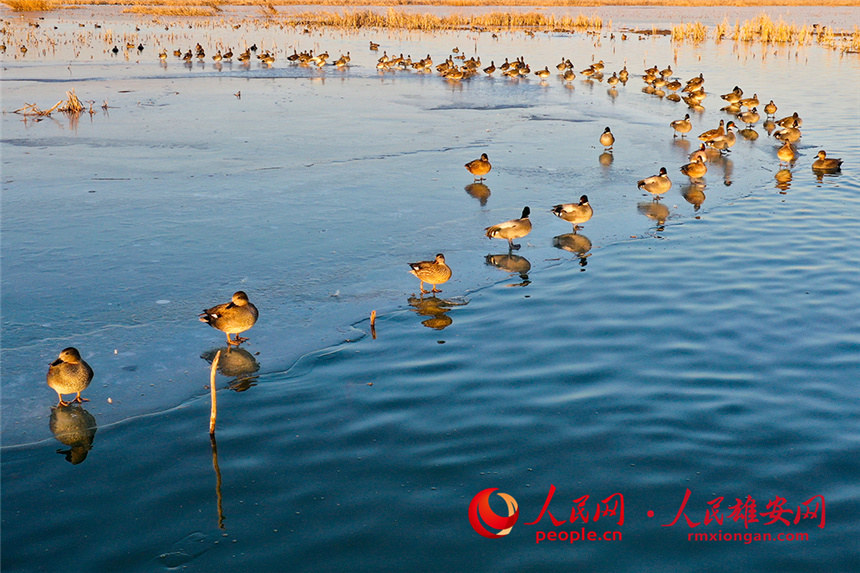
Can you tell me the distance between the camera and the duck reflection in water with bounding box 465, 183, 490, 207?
16869 mm

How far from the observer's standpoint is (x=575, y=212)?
14.6 m

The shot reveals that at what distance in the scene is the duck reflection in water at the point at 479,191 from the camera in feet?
55.3

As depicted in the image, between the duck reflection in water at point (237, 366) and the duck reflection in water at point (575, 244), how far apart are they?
618 cm

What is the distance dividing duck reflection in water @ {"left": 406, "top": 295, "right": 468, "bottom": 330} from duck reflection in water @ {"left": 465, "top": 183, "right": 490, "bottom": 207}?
5.36 metres

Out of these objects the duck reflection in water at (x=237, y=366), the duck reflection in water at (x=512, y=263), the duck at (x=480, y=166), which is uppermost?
the duck at (x=480, y=166)

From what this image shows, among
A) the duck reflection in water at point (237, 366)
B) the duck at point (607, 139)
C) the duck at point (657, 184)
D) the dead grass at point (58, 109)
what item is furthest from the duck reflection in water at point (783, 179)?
the dead grass at point (58, 109)

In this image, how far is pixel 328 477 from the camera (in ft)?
23.6

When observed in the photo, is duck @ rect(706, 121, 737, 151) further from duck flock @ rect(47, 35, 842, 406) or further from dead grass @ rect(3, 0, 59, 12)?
dead grass @ rect(3, 0, 59, 12)

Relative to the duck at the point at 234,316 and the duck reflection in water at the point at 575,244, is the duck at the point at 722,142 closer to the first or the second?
the duck reflection in water at the point at 575,244

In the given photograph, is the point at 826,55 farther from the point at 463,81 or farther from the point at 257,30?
the point at 257,30

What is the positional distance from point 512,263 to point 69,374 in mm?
7189

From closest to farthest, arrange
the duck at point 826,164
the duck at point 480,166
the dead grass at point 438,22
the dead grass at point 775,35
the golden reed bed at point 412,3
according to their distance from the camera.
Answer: the duck at point 480,166 → the duck at point 826,164 → the dead grass at point 775,35 → the dead grass at point 438,22 → the golden reed bed at point 412,3

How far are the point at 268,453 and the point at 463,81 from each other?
31.9m

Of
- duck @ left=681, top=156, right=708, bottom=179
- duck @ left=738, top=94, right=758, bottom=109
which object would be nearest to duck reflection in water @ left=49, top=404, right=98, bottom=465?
duck @ left=681, top=156, right=708, bottom=179
